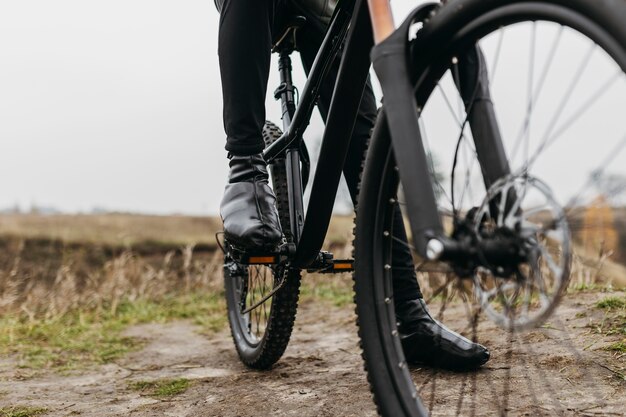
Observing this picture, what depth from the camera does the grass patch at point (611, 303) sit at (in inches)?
95.7

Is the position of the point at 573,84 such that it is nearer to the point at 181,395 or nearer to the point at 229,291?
the point at 181,395

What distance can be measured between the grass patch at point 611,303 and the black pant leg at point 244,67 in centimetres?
149

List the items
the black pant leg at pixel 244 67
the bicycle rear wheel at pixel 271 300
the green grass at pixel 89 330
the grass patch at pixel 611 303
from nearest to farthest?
the black pant leg at pixel 244 67 → the bicycle rear wheel at pixel 271 300 → the grass patch at pixel 611 303 → the green grass at pixel 89 330

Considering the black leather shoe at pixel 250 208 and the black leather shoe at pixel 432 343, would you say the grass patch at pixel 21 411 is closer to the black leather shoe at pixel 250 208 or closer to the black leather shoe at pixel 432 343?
the black leather shoe at pixel 250 208

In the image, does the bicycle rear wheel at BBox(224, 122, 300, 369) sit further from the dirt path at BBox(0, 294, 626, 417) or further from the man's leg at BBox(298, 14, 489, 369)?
the man's leg at BBox(298, 14, 489, 369)

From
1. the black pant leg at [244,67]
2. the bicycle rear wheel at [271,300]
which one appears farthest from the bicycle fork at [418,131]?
the bicycle rear wheel at [271,300]

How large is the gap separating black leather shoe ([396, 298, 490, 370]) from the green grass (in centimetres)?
155

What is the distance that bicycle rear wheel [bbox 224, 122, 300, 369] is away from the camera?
2221 millimetres

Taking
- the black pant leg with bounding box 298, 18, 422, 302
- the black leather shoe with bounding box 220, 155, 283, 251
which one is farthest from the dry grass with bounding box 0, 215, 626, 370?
the black leather shoe with bounding box 220, 155, 283, 251

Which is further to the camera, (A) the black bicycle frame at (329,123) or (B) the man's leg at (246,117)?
(B) the man's leg at (246,117)

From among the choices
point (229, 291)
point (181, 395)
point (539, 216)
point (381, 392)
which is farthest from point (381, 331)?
point (229, 291)

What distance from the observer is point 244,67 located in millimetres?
1871

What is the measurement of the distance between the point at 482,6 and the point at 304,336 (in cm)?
231

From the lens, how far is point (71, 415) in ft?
6.29
